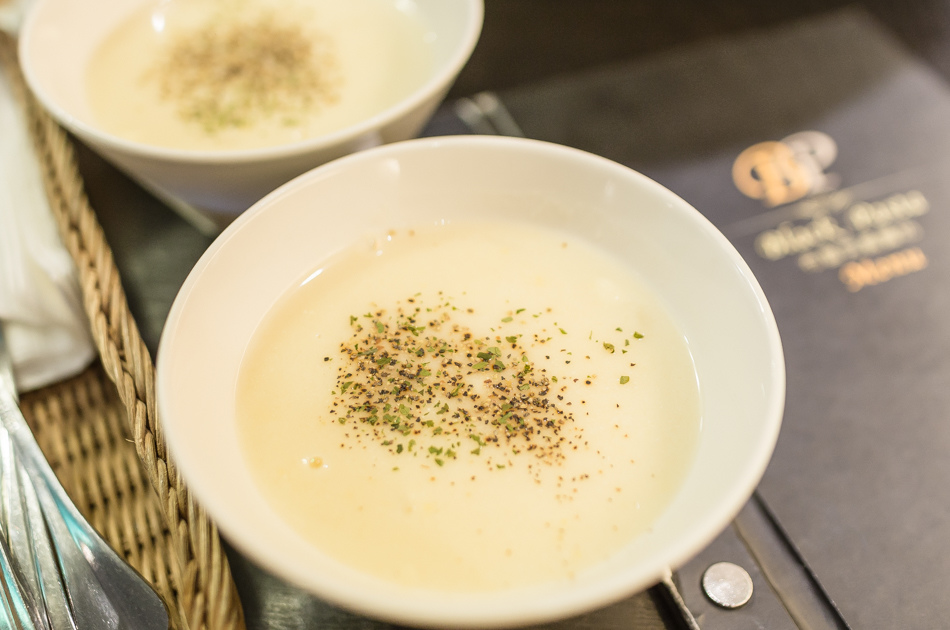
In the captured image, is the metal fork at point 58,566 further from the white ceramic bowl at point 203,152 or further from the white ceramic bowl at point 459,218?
the white ceramic bowl at point 203,152

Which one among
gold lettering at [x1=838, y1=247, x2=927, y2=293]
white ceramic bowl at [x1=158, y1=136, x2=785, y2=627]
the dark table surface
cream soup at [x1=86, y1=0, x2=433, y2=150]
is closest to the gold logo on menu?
gold lettering at [x1=838, y1=247, x2=927, y2=293]

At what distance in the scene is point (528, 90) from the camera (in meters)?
1.50

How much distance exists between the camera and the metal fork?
2.46ft

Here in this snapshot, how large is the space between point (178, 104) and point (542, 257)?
0.75 meters

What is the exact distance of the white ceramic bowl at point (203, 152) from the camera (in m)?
0.93

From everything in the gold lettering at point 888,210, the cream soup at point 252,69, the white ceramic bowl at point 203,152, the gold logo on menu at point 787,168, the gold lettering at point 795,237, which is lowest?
the gold lettering at point 795,237

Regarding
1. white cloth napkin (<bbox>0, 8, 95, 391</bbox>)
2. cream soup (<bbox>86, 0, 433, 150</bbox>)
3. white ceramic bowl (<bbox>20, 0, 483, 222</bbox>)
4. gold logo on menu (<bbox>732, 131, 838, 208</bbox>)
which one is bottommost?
gold logo on menu (<bbox>732, 131, 838, 208</bbox>)

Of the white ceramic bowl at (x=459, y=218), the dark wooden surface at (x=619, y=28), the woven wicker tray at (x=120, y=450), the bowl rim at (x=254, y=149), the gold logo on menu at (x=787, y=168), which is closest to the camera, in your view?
the white ceramic bowl at (x=459, y=218)

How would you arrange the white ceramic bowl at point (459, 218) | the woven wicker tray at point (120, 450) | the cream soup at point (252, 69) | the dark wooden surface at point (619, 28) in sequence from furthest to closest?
the dark wooden surface at point (619, 28), the cream soup at point (252, 69), the woven wicker tray at point (120, 450), the white ceramic bowl at point (459, 218)

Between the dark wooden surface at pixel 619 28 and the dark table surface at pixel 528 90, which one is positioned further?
the dark wooden surface at pixel 619 28

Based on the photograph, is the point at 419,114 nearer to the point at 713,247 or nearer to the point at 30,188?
the point at 713,247

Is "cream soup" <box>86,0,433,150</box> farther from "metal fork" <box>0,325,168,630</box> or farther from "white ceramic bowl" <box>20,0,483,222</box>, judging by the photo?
"metal fork" <box>0,325,168,630</box>

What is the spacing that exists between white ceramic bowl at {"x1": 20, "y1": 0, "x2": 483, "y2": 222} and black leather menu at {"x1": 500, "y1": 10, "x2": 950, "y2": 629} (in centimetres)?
31

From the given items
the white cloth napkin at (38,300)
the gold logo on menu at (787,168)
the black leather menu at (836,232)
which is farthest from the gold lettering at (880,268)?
the white cloth napkin at (38,300)
